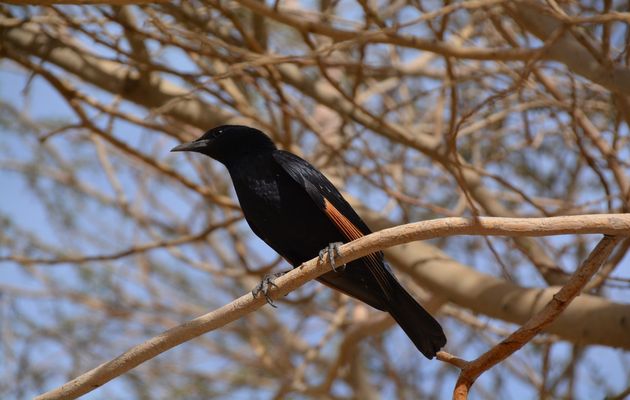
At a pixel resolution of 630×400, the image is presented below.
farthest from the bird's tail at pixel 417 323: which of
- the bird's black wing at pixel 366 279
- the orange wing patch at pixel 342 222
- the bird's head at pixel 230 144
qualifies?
the bird's head at pixel 230 144

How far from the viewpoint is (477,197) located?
16.8ft

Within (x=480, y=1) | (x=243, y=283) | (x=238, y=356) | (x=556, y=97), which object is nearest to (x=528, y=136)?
(x=556, y=97)

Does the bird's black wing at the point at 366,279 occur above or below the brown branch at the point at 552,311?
above

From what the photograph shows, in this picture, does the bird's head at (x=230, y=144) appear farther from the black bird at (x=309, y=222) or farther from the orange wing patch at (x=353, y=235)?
the orange wing patch at (x=353, y=235)

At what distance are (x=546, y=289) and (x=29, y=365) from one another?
392 centimetres

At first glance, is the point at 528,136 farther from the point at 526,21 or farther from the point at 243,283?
the point at 243,283

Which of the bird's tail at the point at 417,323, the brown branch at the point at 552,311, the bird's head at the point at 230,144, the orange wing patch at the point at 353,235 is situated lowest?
the brown branch at the point at 552,311

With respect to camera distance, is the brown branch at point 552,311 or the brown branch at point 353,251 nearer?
A: the brown branch at point 353,251

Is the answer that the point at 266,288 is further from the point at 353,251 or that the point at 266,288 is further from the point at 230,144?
the point at 230,144

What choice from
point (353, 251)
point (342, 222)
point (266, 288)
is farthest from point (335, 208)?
point (353, 251)

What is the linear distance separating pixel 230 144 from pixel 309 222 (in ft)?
2.23

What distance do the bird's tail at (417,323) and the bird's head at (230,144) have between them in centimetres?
103

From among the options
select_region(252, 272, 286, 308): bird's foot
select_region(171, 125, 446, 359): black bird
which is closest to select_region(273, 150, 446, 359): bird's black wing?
select_region(171, 125, 446, 359): black bird

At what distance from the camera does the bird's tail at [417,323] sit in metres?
3.61
